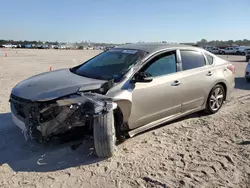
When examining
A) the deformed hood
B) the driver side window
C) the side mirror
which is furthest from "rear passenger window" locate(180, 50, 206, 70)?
the deformed hood

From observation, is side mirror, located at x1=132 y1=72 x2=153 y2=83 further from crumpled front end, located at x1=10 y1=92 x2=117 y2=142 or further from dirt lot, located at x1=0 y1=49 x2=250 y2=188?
dirt lot, located at x1=0 y1=49 x2=250 y2=188

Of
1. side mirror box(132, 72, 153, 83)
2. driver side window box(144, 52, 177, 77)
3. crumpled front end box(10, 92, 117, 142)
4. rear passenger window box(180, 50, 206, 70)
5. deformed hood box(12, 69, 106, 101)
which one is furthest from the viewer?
rear passenger window box(180, 50, 206, 70)

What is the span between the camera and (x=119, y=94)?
4.03 metres

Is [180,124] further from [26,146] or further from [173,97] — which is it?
[26,146]

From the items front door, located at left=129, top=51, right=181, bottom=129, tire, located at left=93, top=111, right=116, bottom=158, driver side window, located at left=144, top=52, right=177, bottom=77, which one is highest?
driver side window, located at left=144, top=52, right=177, bottom=77

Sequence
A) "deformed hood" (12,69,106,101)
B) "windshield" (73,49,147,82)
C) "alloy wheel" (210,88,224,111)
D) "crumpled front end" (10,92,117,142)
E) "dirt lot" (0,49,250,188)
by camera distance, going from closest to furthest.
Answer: "dirt lot" (0,49,250,188), "crumpled front end" (10,92,117,142), "deformed hood" (12,69,106,101), "windshield" (73,49,147,82), "alloy wheel" (210,88,224,111)

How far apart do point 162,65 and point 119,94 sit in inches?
48.1

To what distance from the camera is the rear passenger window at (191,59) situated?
526 cm

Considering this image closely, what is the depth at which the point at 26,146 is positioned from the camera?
4.30 metres

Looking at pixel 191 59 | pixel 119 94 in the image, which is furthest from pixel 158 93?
pixel 191 59

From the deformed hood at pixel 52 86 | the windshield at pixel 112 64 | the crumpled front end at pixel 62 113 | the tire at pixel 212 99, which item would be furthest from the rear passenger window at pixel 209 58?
the crumpled front end at pixel 62 113

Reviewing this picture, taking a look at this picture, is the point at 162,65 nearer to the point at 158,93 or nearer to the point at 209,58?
the point at 158,93

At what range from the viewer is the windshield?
14.8 ft

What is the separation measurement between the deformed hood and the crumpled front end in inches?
4.3
